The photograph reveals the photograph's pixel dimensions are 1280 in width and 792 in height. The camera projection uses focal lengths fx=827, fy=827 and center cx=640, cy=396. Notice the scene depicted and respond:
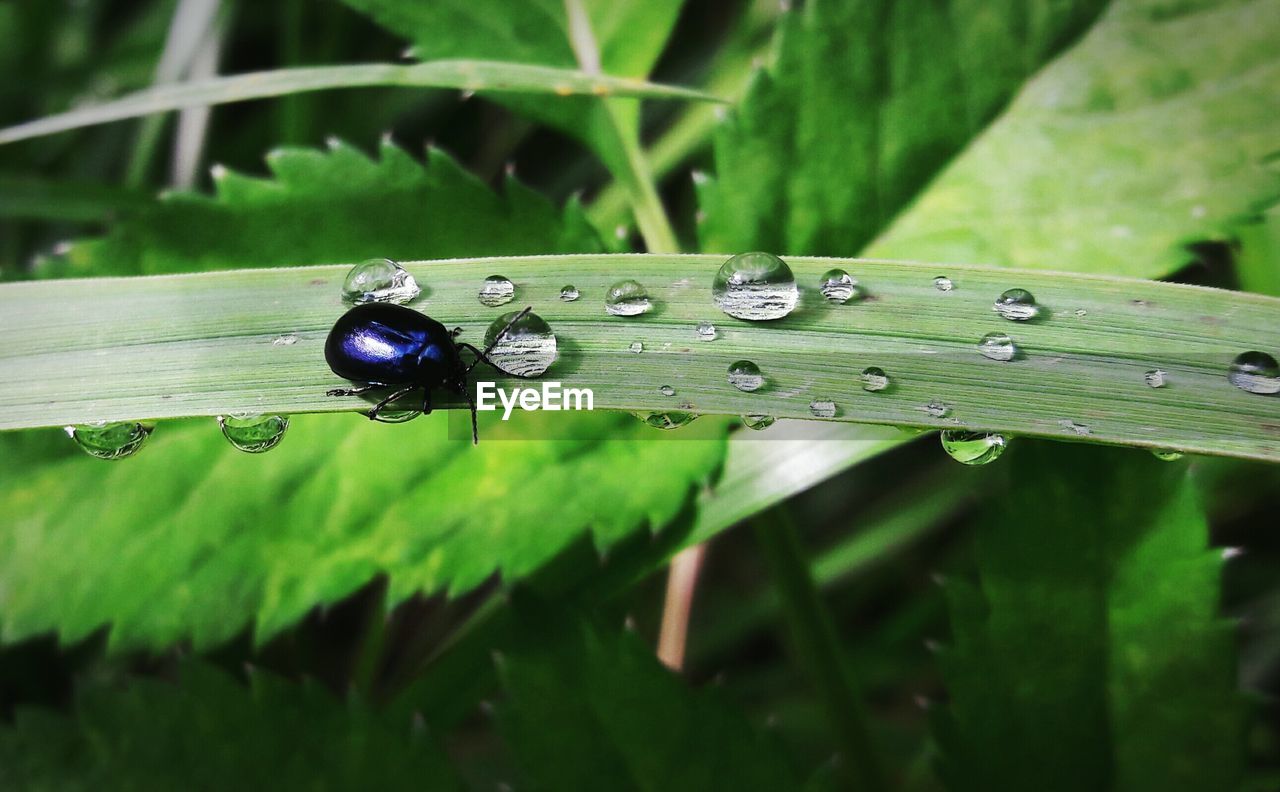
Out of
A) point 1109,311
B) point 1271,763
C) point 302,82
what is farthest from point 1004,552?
point 1271,763

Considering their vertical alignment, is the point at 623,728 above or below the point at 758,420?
below

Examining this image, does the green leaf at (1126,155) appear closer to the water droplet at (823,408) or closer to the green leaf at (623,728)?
the water droplet at (823,408)

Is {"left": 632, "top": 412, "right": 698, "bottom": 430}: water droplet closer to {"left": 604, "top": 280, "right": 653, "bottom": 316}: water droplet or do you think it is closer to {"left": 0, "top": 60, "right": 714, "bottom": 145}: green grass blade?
{"left": 604, "top": 280, "right": 653, "bottom": 316}: water droplet

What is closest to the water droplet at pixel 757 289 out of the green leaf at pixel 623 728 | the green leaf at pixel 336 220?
the green leaf at pixel 336 220

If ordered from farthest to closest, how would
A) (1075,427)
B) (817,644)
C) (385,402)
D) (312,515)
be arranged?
(817,644) → (312,515) → (385,402) → (1075,427)

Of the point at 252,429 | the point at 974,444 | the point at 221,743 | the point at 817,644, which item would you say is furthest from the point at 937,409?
the point at 221,743

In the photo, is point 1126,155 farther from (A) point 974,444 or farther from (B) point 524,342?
(B) point 524,342
